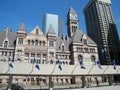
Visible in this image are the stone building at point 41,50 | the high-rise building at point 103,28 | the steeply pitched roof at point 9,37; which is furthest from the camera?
the high-rise building at point 103,28

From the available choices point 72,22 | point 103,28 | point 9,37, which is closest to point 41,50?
point 9,37

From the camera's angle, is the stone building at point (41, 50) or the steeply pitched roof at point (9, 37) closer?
the stone building at point (41, 50)

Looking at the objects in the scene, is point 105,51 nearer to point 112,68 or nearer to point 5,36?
point 112,68

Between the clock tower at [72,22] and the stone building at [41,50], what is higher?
the clock tower at [72,22]

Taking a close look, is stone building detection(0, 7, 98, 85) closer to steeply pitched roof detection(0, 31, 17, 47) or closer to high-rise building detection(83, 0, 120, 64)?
steeply pitched roof detection(0, 31, 17, 47)

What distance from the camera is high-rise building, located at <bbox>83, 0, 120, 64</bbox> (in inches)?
3260

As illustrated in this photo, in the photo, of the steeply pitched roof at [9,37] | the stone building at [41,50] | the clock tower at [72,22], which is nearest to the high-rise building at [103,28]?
the clock tower at [72,22]

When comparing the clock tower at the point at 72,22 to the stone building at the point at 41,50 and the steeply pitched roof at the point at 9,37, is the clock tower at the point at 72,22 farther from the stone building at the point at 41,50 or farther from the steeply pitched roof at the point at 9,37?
the steeply pitched roof at the point at 9,37

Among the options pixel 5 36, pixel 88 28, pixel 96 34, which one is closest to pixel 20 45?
pixel 5 36

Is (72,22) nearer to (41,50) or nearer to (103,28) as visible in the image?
(103,28)

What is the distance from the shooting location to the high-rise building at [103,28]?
82.8 m

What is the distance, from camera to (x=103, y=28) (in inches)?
3553

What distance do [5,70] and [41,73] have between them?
23.0 feet

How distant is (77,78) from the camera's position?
153 feet
